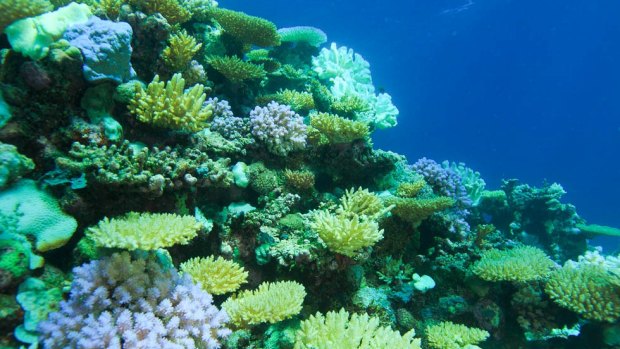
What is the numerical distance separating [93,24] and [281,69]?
4.57 meters

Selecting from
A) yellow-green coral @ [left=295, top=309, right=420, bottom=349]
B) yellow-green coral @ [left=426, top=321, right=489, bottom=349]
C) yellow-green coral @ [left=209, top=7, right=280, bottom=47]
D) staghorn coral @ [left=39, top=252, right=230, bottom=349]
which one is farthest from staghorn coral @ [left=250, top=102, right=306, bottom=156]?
yellow-green coral @ [left=426, top=321, right=489, bottom=349]

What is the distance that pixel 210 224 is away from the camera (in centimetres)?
414

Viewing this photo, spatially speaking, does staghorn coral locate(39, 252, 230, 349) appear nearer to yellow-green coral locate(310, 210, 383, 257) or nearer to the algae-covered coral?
the algae-covered coral

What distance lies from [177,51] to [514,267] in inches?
228

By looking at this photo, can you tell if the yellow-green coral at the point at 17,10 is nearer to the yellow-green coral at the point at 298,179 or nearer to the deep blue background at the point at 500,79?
the yellow-green coral at the point at 298,179

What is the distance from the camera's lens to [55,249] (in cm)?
322

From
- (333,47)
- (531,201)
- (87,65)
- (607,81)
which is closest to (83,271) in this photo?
(87,65)

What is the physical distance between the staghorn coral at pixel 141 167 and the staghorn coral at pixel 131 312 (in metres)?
0.78

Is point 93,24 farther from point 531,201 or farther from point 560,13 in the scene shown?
point 560,13

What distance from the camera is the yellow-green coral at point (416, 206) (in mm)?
5164

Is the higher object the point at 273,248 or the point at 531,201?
the point at 531,201

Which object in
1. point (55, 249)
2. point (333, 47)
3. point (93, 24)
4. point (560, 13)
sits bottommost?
point (55, 249)

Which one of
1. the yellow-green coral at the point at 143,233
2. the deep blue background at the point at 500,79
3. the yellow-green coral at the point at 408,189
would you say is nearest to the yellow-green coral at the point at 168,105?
the yellow-green coral at the point at 143,233

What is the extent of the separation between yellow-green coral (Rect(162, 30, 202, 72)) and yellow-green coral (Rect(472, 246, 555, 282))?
5371 mm
